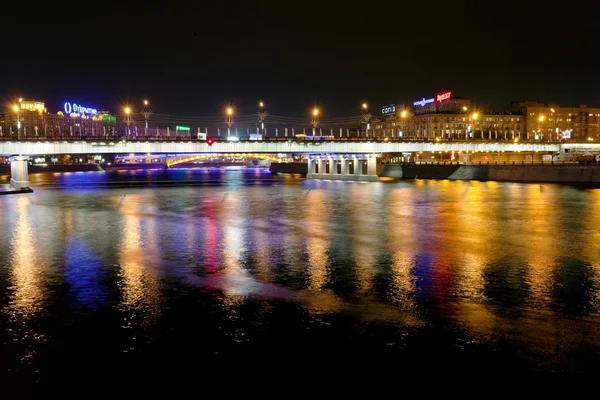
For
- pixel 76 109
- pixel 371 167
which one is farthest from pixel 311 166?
pixel 76 109

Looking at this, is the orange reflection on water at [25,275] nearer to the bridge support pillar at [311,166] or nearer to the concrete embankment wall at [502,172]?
the concrete embankment wall at [502,172]

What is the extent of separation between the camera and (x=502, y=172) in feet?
357

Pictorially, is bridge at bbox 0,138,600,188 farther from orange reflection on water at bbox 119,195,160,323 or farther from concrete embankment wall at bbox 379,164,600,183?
orange reflection on water at bbox 119,195,160,323

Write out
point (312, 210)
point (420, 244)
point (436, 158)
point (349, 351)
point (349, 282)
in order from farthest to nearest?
point (436, 158) → point (312, 210) → point (420, 244) → point (349, 282) → point (349, 351)

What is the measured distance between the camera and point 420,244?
1070 inches

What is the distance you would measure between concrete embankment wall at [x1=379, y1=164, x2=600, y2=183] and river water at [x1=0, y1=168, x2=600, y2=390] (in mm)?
71949

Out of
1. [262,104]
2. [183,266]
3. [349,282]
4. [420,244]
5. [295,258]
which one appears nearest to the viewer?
[349,282]

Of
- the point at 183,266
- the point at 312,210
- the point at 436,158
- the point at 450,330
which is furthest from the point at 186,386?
the point at 436,158

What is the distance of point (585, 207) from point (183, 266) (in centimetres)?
3967

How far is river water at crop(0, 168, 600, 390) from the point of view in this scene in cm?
1144

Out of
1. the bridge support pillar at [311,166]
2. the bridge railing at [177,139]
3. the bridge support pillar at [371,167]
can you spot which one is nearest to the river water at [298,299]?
the bridge railing at [177,139]

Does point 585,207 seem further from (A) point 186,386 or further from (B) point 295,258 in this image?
(A) point 186,386

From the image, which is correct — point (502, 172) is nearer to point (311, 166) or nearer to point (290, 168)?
point (311, 166)

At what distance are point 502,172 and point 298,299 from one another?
10150 cm
